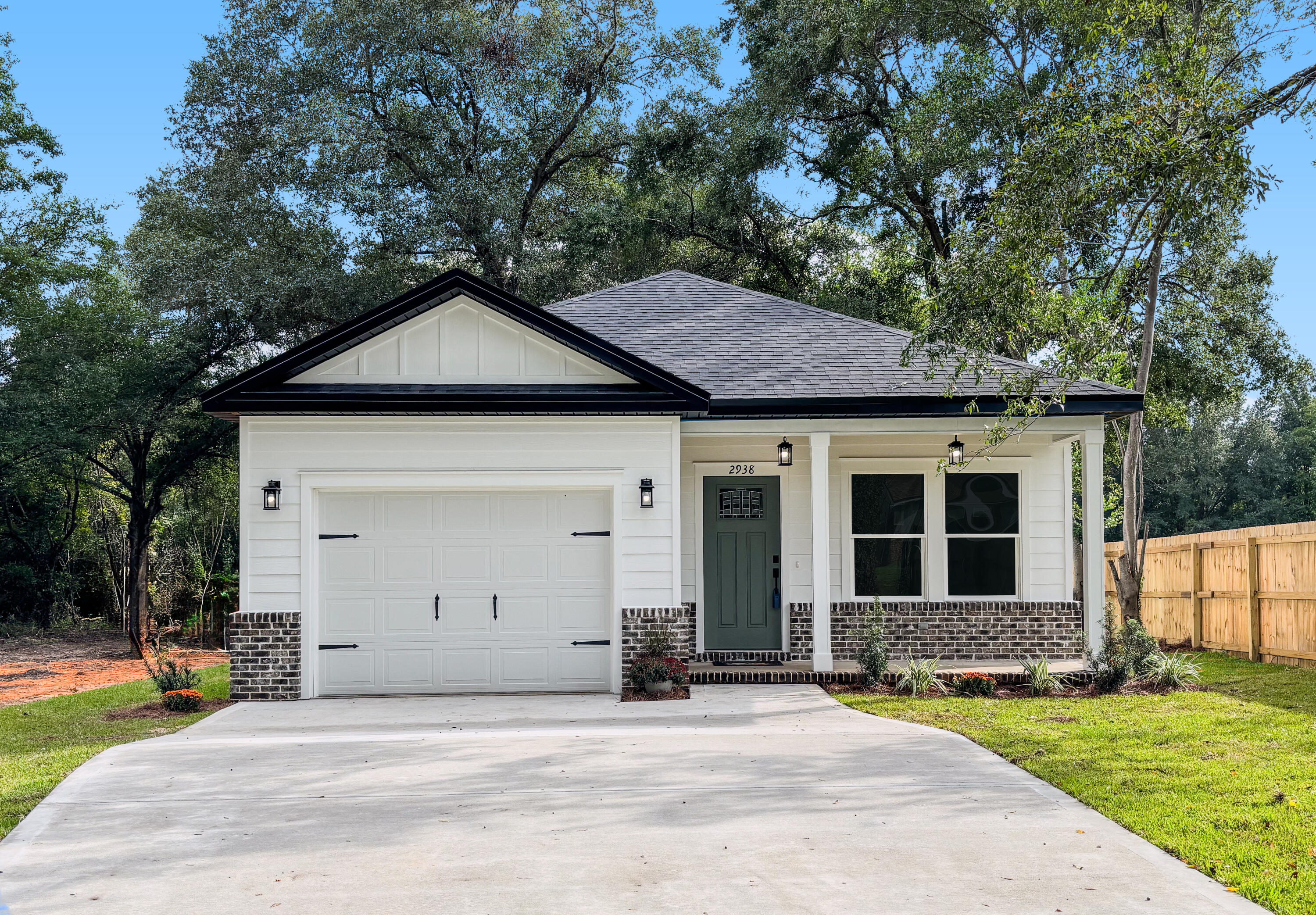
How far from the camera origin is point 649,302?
50.1ft

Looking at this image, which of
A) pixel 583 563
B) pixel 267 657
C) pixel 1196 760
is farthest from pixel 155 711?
pixel 1196 760

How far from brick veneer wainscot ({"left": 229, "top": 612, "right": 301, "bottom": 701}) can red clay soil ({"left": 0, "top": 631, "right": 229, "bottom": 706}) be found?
451 centimetres

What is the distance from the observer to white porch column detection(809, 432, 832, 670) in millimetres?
11594

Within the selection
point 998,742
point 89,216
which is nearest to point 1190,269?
point 998,742

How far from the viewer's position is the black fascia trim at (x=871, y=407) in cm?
1155

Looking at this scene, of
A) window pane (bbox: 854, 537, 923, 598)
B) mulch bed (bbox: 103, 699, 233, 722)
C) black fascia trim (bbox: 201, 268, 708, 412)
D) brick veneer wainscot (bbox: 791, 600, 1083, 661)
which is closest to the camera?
mulch bed (bbox: 103, 699, 233, 722)

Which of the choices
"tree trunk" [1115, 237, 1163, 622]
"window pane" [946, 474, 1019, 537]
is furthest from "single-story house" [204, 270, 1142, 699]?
"tree trunk" [1115, 237, 1163, 622]

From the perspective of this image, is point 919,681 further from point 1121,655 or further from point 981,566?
point 981,566

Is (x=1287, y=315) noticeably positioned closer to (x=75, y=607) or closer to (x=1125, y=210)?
(x=1125, y=210)

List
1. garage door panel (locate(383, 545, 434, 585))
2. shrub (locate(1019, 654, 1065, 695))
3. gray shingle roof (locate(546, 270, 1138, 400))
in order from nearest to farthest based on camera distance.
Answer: shrub (locate(1019, 654, 1065, 695)), garage door panel (locate(383, 545, 434, 585)), gray shingle roof (locate(546, 270, 1138, 400))

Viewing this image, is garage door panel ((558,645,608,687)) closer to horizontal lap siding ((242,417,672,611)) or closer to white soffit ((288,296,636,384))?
horizontal lap siding ((242,417,672,611))

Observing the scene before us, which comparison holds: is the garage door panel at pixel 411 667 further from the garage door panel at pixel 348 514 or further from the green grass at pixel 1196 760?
the green grass at pixel 1196 760

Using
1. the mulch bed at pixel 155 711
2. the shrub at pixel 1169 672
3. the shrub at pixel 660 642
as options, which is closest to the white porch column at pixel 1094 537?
the shrub at pixel 1169 672

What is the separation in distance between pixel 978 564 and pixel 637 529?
4640 millimetres
